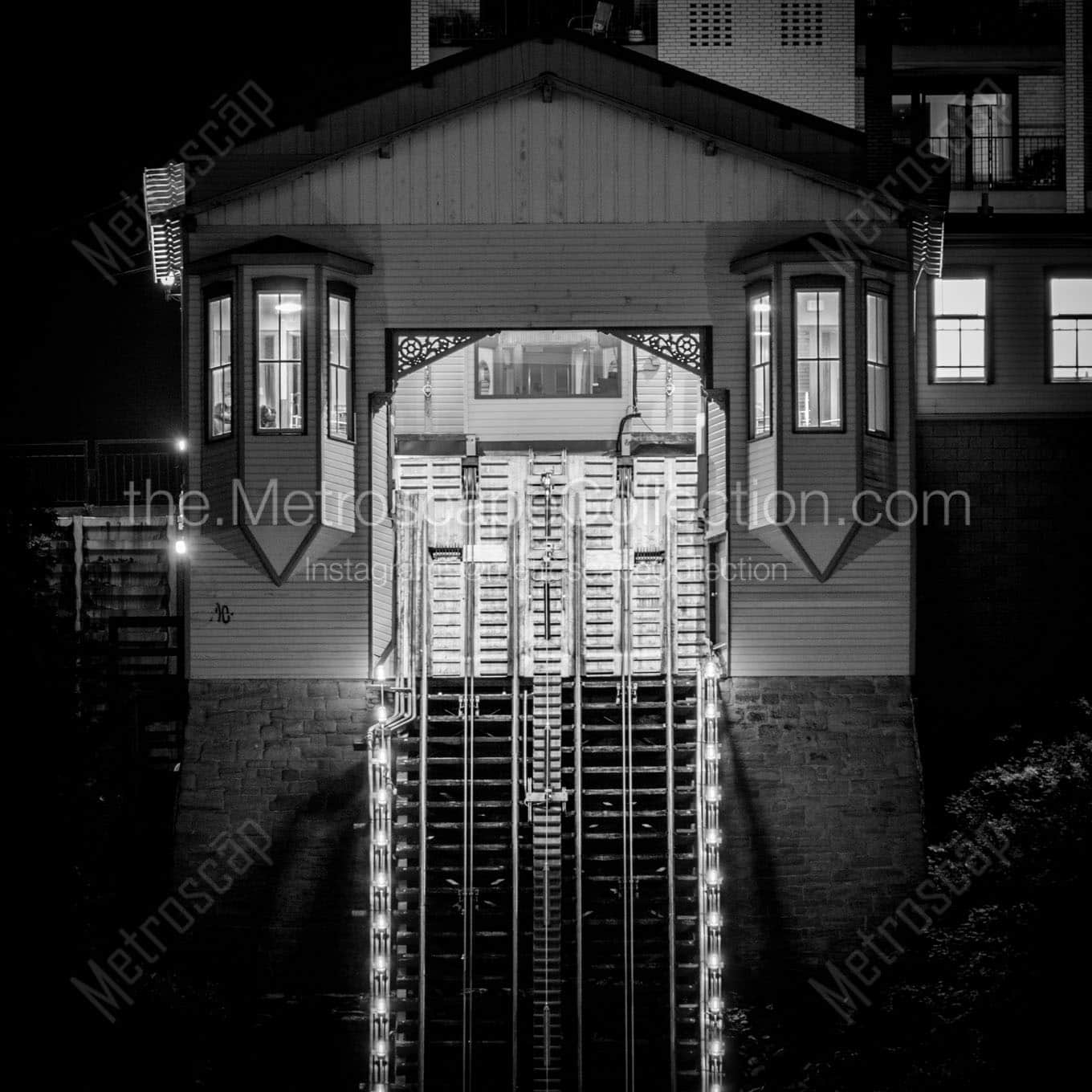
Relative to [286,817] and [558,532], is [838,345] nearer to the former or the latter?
[558,532]

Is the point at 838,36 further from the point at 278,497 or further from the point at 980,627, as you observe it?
the point at 278,497

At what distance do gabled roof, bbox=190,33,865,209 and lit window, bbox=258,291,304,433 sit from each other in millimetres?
2295

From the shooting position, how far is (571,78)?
91.1ft

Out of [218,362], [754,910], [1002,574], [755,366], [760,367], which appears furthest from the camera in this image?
[1002,574]

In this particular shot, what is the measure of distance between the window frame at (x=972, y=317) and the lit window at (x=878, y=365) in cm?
349

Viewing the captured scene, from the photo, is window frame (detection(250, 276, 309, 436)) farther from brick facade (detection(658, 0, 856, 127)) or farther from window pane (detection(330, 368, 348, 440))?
brick facade (detection(658, 0, 856, 127))

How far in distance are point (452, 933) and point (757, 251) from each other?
11.2 m

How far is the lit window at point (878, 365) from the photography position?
2714 centimetres

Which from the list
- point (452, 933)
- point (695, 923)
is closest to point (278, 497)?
point (452, 933)

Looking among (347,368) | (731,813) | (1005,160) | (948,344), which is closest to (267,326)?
(347,368)

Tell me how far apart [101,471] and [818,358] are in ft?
48.7

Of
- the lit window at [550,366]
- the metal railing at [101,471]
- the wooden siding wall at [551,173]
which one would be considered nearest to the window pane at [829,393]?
the wooden siding wall at [551,173]

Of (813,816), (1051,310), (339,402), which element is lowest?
(813,816)

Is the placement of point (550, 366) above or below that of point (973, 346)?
below
